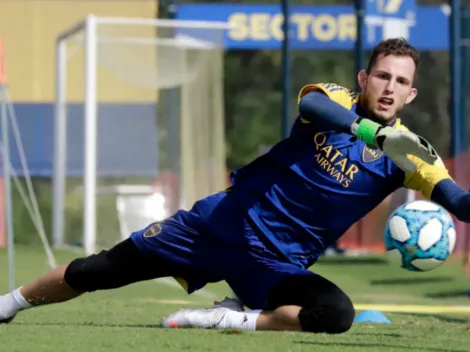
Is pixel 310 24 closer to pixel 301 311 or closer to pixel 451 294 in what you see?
pixel 451 294

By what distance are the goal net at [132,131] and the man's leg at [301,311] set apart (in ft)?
38.8

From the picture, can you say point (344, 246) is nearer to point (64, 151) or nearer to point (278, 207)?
point (64, 151)

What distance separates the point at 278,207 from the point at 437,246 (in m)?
1.14

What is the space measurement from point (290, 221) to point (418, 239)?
943mm

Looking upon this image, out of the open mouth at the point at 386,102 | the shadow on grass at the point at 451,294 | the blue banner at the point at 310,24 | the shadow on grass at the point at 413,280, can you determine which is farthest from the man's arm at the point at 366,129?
the blue banner at the point at 310,24

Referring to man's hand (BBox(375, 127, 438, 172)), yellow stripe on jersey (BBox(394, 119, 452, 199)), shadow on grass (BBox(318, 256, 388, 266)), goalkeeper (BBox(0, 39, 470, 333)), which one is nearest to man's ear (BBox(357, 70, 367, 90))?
goalkeeper (BBox(0, 39, 470, 333))

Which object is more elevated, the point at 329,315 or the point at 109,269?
the point at 109,269

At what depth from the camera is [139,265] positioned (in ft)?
24.5

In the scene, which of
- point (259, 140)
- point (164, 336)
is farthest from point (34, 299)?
point (259, 140)

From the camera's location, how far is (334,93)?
7.04 meters

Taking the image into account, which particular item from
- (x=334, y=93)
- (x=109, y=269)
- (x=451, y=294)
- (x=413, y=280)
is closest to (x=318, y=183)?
(x=334, y=93)

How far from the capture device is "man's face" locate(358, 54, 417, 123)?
7.02 meters

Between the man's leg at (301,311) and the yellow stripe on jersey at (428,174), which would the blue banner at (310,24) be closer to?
the man's leg at (301,311)

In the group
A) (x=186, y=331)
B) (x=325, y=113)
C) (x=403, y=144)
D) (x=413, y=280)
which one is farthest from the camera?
(x=413, y=280)
